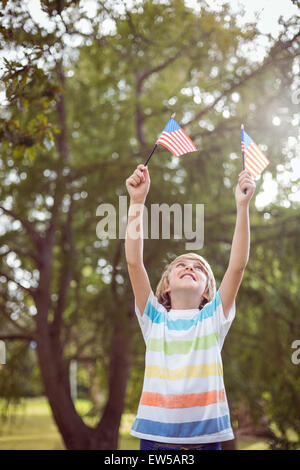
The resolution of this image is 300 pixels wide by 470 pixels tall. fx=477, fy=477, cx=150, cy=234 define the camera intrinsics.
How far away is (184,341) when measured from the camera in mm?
2043

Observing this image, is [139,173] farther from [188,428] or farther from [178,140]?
[188,428]

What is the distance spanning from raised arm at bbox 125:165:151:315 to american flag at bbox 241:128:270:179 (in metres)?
0.62

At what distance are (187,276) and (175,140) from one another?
85cm

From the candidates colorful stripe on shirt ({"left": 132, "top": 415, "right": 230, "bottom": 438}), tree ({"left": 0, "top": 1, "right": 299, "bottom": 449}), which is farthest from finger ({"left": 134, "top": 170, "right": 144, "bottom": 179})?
tree ({"left": 0, "top": 1, "right": 299, "bottom": 449})

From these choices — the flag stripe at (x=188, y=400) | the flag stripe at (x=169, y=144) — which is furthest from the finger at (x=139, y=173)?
the flag stripe at (x=188, y=400)

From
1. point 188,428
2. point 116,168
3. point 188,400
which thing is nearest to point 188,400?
point 188,400

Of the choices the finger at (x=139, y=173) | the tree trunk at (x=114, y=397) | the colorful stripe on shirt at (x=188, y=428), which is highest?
the finger at (x=139, y=173)

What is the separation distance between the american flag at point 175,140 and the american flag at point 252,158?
0.28 meters

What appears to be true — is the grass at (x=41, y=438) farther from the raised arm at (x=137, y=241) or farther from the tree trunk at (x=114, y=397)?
the raised arm at (x=137, y=241)

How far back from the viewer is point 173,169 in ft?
19.9

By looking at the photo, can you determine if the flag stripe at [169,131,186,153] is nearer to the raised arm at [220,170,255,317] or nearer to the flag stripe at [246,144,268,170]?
the flag stripe at [246,144,268,170]

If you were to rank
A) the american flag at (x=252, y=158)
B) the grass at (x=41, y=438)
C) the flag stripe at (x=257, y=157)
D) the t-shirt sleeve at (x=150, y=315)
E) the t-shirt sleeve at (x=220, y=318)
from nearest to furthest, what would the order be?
the t-shirt sleeve at (x=220, y=318) < the t-shirt sleeve at (x=150, y=315) < the american flag at (x=252, y=158) < the flag stripe at (x=257, y=157) < the grass at (x=41, y=438)

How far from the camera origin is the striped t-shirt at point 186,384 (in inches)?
73.6
